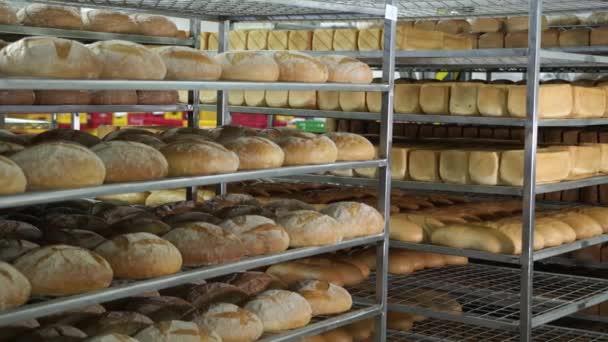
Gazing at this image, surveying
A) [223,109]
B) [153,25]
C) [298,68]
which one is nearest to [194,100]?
[223,109]

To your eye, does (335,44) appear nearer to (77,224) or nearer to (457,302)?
(457,302)

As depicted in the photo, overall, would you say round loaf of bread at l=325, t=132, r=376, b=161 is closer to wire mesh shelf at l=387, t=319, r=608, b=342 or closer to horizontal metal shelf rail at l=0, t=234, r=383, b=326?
horizontal metal shelf rail at l=0, t=234, r=383, b=326

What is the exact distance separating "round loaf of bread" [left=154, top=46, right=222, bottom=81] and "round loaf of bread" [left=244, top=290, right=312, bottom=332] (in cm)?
78

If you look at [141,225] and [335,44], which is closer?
[141,225]

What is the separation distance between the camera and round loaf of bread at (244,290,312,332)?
9.90ft

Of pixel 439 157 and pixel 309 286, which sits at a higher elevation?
pixel 439 157

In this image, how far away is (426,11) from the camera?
5.01 meters

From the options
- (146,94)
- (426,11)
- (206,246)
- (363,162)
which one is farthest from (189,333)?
(426,11)

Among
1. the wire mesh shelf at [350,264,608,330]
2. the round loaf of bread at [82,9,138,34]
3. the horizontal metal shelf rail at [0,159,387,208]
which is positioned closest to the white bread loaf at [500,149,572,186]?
the wire mesh shelf at [350,264,608,330]

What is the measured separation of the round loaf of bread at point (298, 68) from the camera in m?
3.33

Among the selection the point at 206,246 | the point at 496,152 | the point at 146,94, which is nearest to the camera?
the point at 206,246

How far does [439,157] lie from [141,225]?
74.9 inches

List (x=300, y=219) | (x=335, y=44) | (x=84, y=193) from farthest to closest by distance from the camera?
(x=335, y=44) → (x=300, y=219) → (x=84, y=193)

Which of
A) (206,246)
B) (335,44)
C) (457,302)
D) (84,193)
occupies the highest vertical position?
(335,44)
